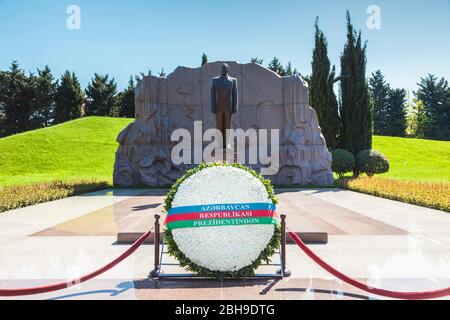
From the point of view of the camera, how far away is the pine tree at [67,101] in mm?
49344

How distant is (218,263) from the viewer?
4.25 metres

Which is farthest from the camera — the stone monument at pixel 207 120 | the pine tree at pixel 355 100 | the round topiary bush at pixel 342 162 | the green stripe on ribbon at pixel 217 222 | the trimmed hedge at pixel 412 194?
the pine tree at pixel 355 100

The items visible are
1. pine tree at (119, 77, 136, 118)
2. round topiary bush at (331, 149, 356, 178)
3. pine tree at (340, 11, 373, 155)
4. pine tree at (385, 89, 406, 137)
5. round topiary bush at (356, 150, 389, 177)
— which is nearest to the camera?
round topiary bush at (331, 149, 356, 178)

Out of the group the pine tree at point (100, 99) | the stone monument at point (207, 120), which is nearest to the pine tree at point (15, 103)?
the pine tree at point (100, 99)

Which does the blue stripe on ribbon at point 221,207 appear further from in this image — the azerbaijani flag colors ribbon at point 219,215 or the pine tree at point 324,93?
the pine tree at point 324,93

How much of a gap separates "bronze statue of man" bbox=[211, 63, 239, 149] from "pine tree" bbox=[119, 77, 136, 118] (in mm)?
40086

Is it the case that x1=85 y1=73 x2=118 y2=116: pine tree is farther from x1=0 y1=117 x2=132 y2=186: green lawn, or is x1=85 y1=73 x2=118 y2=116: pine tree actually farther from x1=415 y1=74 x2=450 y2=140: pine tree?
x1=415 y1=74 x2=450 y2=140: pine tree

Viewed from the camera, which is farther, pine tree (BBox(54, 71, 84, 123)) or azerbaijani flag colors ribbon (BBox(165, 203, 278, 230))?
pine tree (BBox(54, 71, 84, 123))

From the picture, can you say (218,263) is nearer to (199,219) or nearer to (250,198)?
(199,219)

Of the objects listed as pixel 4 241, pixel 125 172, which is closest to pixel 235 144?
pixel 125 172

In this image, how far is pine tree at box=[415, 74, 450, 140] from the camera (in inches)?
2082

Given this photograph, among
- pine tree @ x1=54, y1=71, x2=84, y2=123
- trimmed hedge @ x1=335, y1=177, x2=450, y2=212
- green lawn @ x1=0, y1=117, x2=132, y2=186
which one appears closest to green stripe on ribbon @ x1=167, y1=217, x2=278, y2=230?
trimmed hedge @ x1=335, y1=177, x2=450, y2=212

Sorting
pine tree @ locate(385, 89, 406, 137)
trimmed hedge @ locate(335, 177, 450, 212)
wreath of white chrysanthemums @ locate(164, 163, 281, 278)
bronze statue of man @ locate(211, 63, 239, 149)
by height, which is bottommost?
trimmed hedge @ locate(335, 177, 450, 212)
